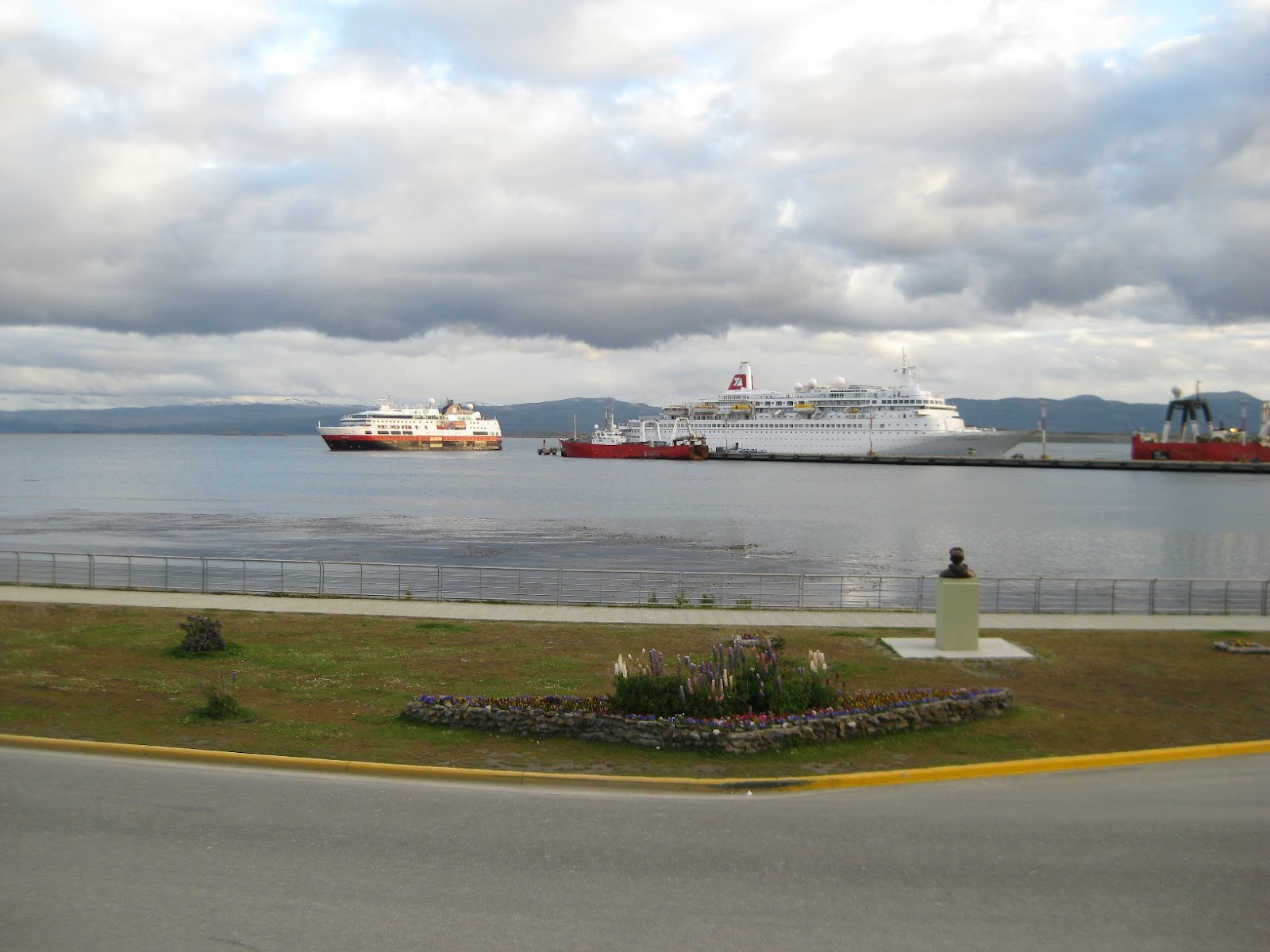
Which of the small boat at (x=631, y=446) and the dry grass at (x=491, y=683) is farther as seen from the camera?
the small boat at (x=631, y=446)

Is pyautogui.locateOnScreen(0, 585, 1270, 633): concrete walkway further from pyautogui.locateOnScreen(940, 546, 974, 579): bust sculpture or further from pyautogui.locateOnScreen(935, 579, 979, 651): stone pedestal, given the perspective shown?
pyautogui.locateOnScreen(940, 546, 974, 579): bust sculpture

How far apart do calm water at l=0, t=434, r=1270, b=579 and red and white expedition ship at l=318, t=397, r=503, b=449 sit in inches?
1950

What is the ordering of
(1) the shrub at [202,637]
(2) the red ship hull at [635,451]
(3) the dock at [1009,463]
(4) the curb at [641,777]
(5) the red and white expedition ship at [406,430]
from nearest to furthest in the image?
(4) the curb at [641,777], (1) the shrub at [202,637], (3) the dock at [1009,463], (2) the red ship hull at [635,451], (5) the red and white expedition ship at [406,430]

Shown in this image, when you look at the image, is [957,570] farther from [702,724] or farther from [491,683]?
[491,683]

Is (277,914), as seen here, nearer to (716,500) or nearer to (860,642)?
(860,642)

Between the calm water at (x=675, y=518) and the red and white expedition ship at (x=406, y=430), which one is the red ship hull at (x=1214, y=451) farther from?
the red and white expedition ship at (x=406, y=430)

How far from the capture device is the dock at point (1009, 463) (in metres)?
123

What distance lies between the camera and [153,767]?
8977 mm

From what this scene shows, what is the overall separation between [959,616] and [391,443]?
519ft

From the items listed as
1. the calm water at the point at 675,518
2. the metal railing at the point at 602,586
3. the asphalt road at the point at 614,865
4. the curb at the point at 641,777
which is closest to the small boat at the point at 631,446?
the calm water at the point at 675,518

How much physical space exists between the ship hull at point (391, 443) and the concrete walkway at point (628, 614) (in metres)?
149

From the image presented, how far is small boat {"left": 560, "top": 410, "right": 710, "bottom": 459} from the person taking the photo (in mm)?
143375

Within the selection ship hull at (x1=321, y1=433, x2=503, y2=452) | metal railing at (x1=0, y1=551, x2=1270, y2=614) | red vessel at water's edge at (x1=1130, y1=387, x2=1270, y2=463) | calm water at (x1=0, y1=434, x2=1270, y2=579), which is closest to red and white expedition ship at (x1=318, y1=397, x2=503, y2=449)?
ship hull at (x1=321, y1=433, x2=503, y2=452)

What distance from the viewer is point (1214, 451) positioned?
128m
